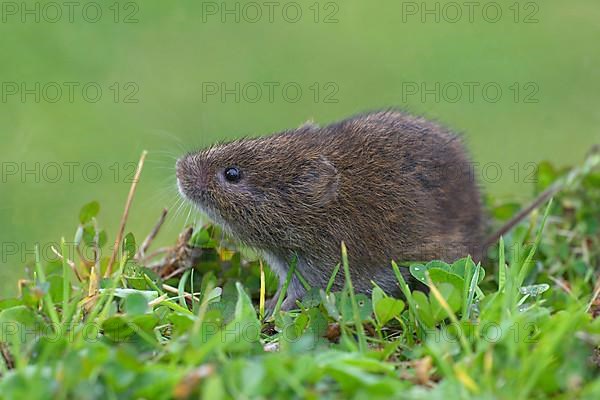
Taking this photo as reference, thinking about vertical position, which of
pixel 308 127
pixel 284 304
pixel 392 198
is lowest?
pixel 284 304

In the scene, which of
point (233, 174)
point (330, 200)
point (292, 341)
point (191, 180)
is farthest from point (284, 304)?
point (292, 341)

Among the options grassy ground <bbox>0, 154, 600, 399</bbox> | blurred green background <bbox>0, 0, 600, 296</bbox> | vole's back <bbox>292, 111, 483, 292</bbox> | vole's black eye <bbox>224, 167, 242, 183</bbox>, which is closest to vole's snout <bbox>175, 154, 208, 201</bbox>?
vole's black eye <bbox>224, 167, 242, 183</bbox>

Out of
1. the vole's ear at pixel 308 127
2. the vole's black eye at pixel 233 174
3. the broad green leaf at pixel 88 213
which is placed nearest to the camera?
the broad green leaf at pixel 88 213

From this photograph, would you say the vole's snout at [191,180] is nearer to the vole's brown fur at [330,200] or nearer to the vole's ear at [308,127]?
the vole's brown fur at [330,200]

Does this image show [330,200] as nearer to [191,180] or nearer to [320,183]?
[320,183]

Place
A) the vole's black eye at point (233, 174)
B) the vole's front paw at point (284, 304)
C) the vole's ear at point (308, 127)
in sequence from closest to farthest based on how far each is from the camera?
the vole's front paw at point (284, 304) → the vole's black eye at point (233, 174) → the vole's ear at point (308, 127)

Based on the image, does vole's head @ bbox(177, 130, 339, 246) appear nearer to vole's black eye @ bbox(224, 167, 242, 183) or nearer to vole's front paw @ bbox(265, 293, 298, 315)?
vole's black eye @ bbox(224, 167, 242, 183)

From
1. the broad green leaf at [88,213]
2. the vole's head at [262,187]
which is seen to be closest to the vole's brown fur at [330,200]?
the vole's head at [262,187]
